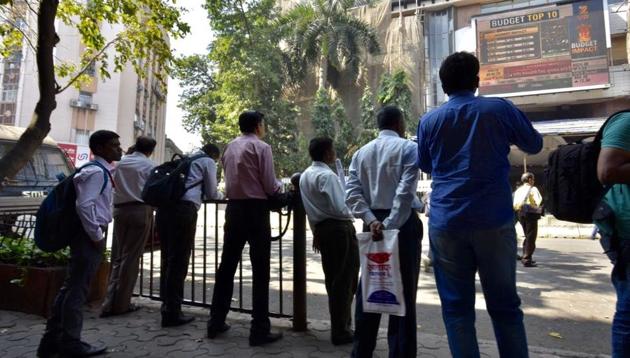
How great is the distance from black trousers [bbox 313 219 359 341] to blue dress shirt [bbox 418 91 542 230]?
1.02 metres

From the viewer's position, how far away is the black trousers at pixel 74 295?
9.73ft

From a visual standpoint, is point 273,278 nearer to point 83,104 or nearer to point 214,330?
point 214,330

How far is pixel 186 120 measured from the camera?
3294 cm

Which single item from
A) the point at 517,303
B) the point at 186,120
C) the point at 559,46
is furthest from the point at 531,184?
the point at 186,120

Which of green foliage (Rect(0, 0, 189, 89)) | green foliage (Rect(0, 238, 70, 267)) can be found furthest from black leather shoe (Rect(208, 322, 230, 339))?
green foliage (Rect(0, 0, 189, 89))

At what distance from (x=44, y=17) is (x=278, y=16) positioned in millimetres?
25849

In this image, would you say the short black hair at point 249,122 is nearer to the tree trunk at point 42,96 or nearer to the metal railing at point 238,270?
the metal railing at point 238,270

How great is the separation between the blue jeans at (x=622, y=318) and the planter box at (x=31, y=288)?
4.43 metres

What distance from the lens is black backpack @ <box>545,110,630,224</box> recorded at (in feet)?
6.93

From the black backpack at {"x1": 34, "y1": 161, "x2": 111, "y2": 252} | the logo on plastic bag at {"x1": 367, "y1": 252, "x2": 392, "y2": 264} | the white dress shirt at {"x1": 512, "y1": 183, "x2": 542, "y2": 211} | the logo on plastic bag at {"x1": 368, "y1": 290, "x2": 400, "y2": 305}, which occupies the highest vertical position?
the white dress shirt at {"x1": 512, "y1": 183, "x2": 542, "y2": 211}

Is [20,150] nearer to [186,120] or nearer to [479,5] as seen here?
[186,120]

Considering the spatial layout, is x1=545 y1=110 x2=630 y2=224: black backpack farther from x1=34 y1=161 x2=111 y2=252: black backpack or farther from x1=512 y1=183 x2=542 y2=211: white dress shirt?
x1=512 y1=183 x2=542 y2=211: white dress shirt

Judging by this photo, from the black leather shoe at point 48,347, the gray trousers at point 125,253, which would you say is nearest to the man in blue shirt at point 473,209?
the black leather shoe at point 48,347

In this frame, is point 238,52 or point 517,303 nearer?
point 517,303
